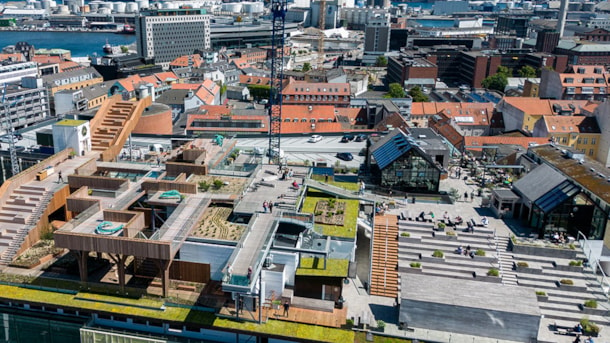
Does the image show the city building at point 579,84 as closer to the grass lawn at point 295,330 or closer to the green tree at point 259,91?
the green tree at point 259,91

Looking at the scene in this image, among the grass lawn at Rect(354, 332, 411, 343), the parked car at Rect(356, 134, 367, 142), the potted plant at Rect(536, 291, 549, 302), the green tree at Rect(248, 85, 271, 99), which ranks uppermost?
the parked car at Rect(356, 134, 367, 142)

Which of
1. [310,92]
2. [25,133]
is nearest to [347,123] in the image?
[310,92]

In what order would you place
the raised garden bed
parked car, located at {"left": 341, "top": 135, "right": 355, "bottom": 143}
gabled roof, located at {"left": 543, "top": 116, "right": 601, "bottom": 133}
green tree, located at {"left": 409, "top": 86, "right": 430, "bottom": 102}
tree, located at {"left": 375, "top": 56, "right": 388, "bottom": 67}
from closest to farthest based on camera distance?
the raised garden bed, parked car, located at {"left": 341, "top": 135, "right": 355, "bottom": 143}, gabled roof, located at {"left": 543, "top": 116, "right": 601, "bottom": 133}, green tree, located at {"left": 409, "top": 86, "right": 430, "bottom": 102}, tree, located at {"left": 375, "top": 56, "right": 388, "bottom": 67}

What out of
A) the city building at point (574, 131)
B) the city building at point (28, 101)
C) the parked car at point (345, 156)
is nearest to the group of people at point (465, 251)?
the parked car at point (345, 156)

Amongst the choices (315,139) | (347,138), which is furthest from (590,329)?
(315,139)

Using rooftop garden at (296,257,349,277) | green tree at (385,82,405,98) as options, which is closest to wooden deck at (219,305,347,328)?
rooftop garden at (296,257,349,277)

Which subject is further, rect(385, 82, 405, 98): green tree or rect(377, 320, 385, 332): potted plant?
rect(385, 82, 405, 98): green tree

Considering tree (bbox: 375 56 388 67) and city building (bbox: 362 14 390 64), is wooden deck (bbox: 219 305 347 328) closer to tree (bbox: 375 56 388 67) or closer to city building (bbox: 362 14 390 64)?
tree (bbox: 375 56 388 67)

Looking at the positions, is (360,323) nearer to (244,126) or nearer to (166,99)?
(244,126)
